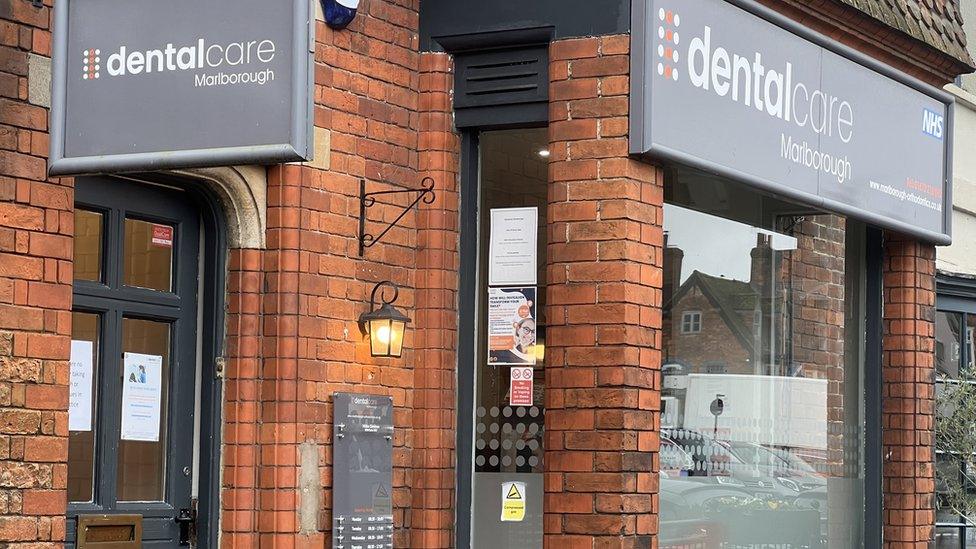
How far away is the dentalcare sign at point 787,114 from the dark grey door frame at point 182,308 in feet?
6.64

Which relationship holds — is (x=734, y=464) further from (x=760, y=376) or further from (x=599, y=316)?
(x=599, y=316)

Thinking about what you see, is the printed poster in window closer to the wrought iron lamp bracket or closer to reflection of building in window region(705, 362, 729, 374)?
the wrought iron lamp bracket

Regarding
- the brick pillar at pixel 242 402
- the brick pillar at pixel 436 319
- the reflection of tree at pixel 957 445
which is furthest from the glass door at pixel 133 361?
the reflection of tree at pixel 957 445

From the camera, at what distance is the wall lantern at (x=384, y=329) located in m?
7.51

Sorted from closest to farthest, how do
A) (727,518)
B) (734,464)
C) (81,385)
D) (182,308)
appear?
(81,385)
(182,308)
(727,518)
(734,464)

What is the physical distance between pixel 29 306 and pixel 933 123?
20.1 ft

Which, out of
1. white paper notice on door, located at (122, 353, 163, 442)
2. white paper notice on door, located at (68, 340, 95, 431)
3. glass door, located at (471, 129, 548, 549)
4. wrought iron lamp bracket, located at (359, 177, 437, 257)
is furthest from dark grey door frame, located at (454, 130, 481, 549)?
white paper notice on door, located at (68, 340, 95, 431)

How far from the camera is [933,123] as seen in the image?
399 inches

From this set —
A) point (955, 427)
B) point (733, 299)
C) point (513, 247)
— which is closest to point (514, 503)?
point (513, 247)

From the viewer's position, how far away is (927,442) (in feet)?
33.3

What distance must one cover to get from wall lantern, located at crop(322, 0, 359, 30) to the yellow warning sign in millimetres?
2408

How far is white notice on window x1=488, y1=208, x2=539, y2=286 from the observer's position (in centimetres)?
803

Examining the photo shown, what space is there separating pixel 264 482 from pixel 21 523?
4.14 feet

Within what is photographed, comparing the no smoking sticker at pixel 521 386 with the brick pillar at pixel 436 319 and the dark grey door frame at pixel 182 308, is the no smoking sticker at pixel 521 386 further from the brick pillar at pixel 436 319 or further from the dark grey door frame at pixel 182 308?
the dark grey door frame at pixel 182 308
